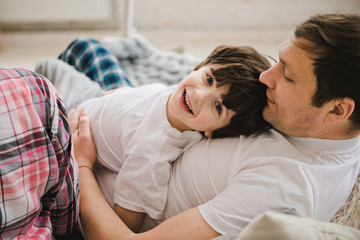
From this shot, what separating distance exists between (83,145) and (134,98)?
9.7 inches

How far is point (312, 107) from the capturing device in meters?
0.94

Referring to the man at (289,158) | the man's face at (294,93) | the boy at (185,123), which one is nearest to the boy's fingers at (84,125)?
the boy at (185,123)

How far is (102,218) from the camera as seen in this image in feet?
3.37

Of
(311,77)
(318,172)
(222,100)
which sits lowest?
(318,172)

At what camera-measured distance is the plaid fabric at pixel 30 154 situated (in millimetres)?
755

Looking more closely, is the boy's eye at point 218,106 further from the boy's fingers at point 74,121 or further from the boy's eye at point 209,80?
the boy's fingers at point 74,121

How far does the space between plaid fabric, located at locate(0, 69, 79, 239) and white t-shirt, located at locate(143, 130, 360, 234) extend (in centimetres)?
36

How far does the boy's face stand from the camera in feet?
3.62

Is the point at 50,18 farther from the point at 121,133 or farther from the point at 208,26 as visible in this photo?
the point at 121,133

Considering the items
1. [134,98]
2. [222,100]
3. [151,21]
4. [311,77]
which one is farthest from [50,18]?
[311,77]

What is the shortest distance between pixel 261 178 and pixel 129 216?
432 millimetres

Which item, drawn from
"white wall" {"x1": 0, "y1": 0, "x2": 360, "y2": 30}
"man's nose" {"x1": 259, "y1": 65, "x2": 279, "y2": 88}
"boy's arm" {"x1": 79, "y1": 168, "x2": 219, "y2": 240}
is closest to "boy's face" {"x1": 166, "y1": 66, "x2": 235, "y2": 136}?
"man's nose" {"x1": 259, "y1": 65, "x2": 279, "y2": 88}

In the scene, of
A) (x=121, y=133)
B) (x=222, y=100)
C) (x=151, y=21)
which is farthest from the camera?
(x=151, y=21)

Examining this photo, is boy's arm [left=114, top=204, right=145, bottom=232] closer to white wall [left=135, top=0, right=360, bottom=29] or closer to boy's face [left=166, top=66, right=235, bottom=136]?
boy's face [left=166, top=66, right=235, bottom=136]
